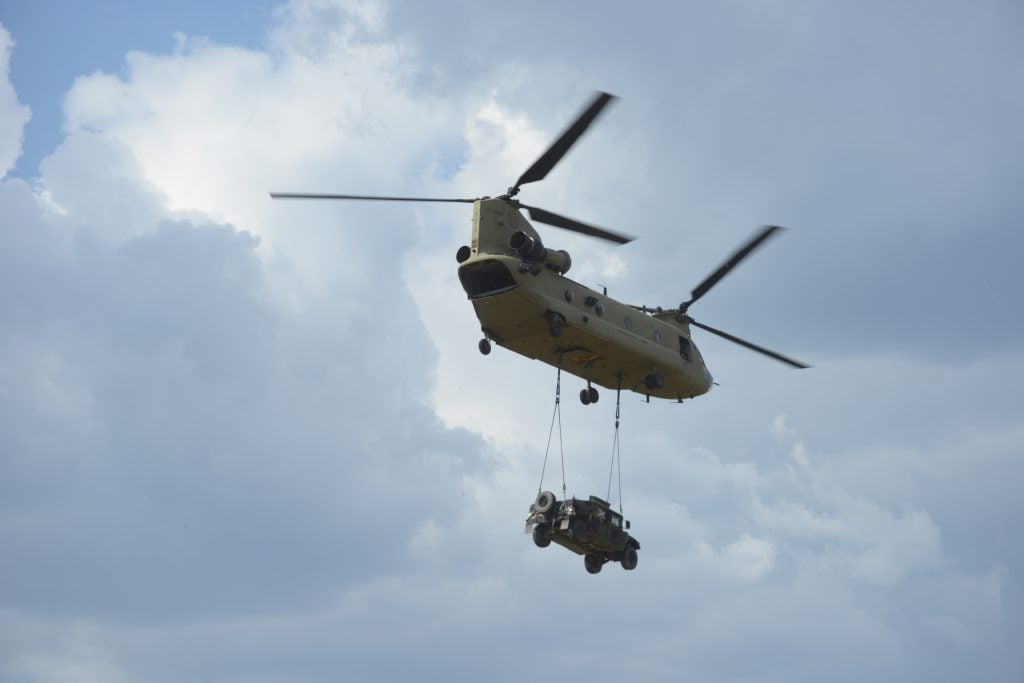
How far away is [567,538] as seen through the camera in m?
46.7

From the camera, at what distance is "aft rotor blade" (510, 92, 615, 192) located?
41781 mm

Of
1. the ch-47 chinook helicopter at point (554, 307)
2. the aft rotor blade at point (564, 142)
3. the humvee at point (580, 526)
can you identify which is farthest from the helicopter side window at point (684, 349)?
the aft rotor blade at point (564, 142)

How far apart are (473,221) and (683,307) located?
40.5 feet

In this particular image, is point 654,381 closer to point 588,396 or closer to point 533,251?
point 588,396

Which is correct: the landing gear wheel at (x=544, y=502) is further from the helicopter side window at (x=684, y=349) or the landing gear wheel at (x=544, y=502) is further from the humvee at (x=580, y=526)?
the helicopter side window at (x=684, y=349)

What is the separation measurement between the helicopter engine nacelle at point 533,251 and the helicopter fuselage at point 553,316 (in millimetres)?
33

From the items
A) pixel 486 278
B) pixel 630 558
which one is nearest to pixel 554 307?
pixel 486 278

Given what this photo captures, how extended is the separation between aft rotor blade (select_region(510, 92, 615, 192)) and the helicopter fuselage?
4.66 ft

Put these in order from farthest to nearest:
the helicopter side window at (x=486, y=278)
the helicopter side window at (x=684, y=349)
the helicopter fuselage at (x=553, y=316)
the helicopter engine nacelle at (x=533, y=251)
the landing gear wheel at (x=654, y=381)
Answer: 1. the helicopter side window at (x=684, y=349)
2. the landing gear wheel at (x=654, y=381)
3. the helicopter engine nacelle at (x=533, y=251)
4. the helicopter fuselage at (x=553, y=316)
5. the helicopter side window at (x=486, y=278)

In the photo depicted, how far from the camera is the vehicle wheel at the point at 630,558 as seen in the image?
48375 mm

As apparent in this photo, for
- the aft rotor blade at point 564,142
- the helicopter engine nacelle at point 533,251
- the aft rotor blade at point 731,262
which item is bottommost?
the helicopter engine nacelle at point 533,251

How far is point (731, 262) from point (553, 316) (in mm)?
11524

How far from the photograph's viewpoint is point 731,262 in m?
53.5

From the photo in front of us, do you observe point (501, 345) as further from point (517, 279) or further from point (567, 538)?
point (567, 538)
